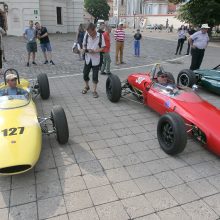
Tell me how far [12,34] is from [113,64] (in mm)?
19443

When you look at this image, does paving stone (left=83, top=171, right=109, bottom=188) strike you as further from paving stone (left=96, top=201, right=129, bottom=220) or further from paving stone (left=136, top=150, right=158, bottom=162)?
paving stone (left=136, top=150, right=158, bottom=162)

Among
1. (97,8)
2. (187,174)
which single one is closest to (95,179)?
(187,174)

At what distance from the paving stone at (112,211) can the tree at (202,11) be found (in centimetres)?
2551

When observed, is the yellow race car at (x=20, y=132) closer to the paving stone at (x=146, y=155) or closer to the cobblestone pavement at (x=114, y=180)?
the cobblestone pavement at (x=114, y=180)

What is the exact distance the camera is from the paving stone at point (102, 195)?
11.1 ft

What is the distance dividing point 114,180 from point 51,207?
3.06ft

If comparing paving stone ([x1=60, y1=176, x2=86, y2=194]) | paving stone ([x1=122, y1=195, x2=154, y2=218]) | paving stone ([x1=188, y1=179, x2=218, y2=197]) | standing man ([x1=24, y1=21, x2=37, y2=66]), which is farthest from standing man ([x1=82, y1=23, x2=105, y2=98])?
standing man ([x1=24, y1=21, x2=37, y2=66])

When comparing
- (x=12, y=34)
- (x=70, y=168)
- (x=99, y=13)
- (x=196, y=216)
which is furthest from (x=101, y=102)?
(x=99, y=13)

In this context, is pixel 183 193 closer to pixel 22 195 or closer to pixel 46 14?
pixel 22 195

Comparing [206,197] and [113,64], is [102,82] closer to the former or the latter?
[113,64]

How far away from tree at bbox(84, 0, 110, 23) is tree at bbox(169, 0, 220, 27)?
53.5 m

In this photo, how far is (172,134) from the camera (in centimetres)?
433

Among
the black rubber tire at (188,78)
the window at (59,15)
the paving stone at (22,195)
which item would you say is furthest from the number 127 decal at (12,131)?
the window at (59,15)

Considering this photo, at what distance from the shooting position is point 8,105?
4391 mm
